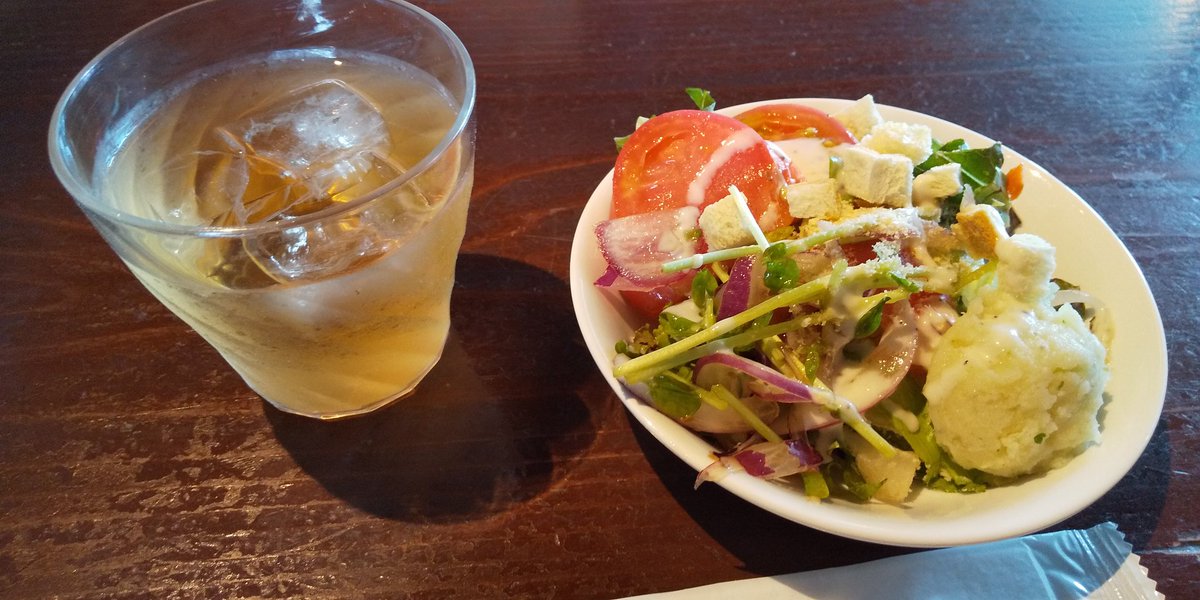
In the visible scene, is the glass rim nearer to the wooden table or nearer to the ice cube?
the ice cube

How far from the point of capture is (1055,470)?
2.76 feet

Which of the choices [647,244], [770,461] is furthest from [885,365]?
[647,244]

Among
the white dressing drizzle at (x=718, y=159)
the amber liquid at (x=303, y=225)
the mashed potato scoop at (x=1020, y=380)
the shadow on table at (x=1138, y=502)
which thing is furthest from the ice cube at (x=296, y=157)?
the shadow on table at (x=1138, y=502)

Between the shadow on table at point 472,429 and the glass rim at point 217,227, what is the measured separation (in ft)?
1.14

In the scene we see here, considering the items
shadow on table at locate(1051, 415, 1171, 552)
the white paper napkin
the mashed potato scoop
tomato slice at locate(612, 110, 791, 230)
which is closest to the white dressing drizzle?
tomato slice at locate(612, 110, 791, 230)

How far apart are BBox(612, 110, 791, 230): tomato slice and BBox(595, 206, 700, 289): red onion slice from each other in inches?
1.4

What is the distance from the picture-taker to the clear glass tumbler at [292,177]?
764mm

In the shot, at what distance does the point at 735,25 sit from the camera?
1.76m

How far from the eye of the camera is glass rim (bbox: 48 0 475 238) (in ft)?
2.23

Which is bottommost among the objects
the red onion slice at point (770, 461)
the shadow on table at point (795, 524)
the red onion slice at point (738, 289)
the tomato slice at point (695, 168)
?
the shadow on table at point (795, 524)

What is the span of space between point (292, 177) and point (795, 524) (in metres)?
0.77

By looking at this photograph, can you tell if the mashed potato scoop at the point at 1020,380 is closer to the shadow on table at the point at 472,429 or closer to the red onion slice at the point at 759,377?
the red onion slice at the point at 759,377

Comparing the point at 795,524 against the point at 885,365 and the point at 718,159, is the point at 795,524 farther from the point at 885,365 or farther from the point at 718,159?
the point at 718,159

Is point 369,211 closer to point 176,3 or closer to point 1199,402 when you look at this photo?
point 1199,402
